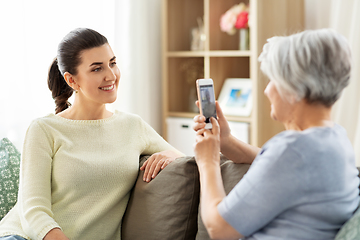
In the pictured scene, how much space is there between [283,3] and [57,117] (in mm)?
2058

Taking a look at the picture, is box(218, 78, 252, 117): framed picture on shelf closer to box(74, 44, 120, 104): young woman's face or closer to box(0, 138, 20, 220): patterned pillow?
box(74, 44, 120, 104): young woman's face

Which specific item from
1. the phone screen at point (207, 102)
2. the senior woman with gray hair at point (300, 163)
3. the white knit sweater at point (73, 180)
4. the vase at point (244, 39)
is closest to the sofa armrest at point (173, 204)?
the white knit sweater at point (73, 180)

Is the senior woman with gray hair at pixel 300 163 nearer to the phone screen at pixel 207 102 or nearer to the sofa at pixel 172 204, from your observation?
the phone screen at pixel 207 102

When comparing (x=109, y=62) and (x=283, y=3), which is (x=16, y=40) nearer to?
(x=109, y=62)

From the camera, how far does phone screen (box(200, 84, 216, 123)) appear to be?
51.6 inches

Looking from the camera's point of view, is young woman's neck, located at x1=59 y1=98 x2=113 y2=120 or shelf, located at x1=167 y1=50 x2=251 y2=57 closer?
young woman's neck, located at x1=59 y1=98 x2=113 y2=120

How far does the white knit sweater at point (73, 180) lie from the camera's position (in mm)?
1524

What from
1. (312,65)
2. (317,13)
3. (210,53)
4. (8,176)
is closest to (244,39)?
(210,53)

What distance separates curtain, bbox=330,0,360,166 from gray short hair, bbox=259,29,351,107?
206 cm

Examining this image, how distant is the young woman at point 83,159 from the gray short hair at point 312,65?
814mm

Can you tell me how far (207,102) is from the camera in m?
1.33

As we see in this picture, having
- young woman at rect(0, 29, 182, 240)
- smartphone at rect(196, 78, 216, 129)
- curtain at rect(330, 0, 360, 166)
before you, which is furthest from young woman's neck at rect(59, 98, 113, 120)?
curtain at rect(330, 0, 360, 166)

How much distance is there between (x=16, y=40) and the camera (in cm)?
253

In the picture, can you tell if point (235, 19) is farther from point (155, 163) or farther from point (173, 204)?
point (173, 204)
